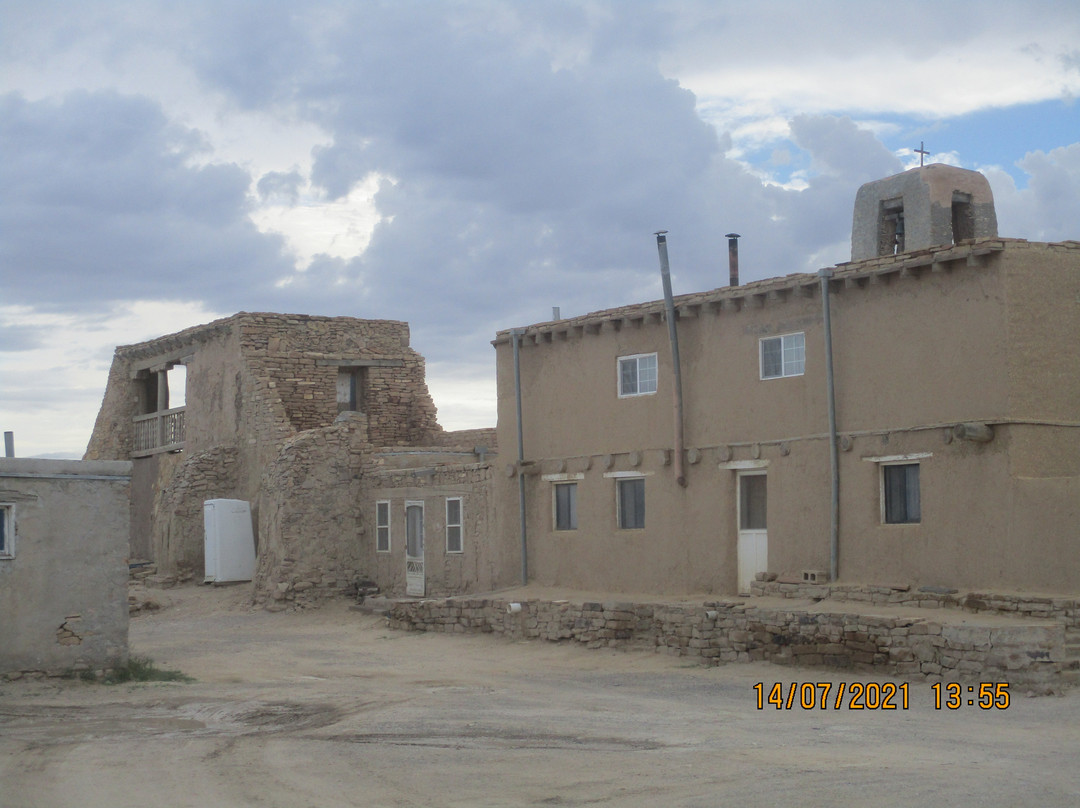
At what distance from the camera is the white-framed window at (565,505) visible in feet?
73.5

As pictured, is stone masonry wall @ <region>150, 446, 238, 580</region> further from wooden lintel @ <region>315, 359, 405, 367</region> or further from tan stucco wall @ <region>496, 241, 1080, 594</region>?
tan stucco wall @ <region>496, 241, 1080, 594</region>

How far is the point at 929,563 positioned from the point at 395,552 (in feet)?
40.4

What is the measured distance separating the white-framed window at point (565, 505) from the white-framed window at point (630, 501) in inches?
40.7

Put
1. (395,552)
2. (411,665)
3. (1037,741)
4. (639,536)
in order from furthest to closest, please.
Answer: (395,552) < (639,536) < (411,665) < (1037,741)

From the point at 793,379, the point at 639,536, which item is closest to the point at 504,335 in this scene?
the point at 639,536

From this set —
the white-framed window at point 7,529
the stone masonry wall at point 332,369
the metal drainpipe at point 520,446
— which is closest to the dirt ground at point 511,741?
the white-framed window at point 7,529

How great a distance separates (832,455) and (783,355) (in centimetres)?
191

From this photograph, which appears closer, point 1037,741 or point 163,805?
point 163,805

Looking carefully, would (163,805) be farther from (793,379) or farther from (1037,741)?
(793,379)

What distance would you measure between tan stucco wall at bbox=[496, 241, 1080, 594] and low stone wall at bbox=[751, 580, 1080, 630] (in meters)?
0.30

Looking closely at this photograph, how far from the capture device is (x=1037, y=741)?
11.5 metres
